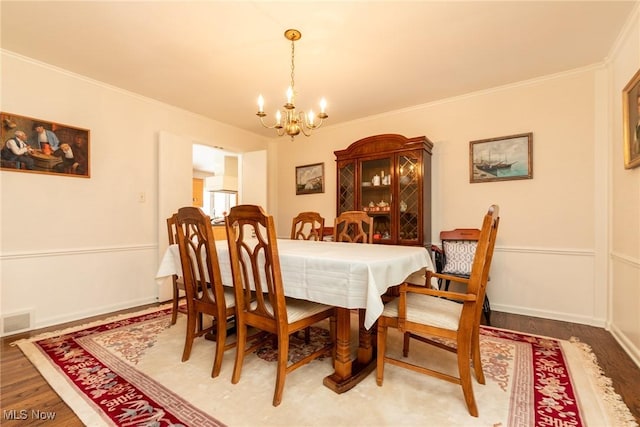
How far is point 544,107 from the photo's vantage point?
295cm

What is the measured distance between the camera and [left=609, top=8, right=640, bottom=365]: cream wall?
6.73 feet

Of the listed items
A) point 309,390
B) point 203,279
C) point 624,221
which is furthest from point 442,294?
point 624,221

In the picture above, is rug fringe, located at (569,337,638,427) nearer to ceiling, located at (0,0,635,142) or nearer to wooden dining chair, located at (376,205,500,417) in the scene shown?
wooden dining chair, located at (376,205,500,417)

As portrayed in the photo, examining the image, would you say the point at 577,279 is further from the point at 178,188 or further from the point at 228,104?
the point at 178,188

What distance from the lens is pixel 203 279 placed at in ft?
6.16

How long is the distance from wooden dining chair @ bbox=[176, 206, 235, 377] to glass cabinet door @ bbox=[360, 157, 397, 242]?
2117 mm

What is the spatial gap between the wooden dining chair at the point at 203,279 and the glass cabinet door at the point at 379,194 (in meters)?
2.12

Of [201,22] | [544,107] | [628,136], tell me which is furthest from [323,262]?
[544,107]

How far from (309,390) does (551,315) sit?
266cm

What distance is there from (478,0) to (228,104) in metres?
2.75

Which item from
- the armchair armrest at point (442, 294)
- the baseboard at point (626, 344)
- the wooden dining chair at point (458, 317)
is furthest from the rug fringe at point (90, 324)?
the baseboard at point (626, 344)

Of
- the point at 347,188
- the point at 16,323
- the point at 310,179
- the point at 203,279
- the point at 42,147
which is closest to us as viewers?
the point at 203,279

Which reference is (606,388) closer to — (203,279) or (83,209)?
(203,279)

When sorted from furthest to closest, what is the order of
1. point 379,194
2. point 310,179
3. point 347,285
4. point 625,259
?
point 310,179
point 379,194
point 625,259
point 347,285
